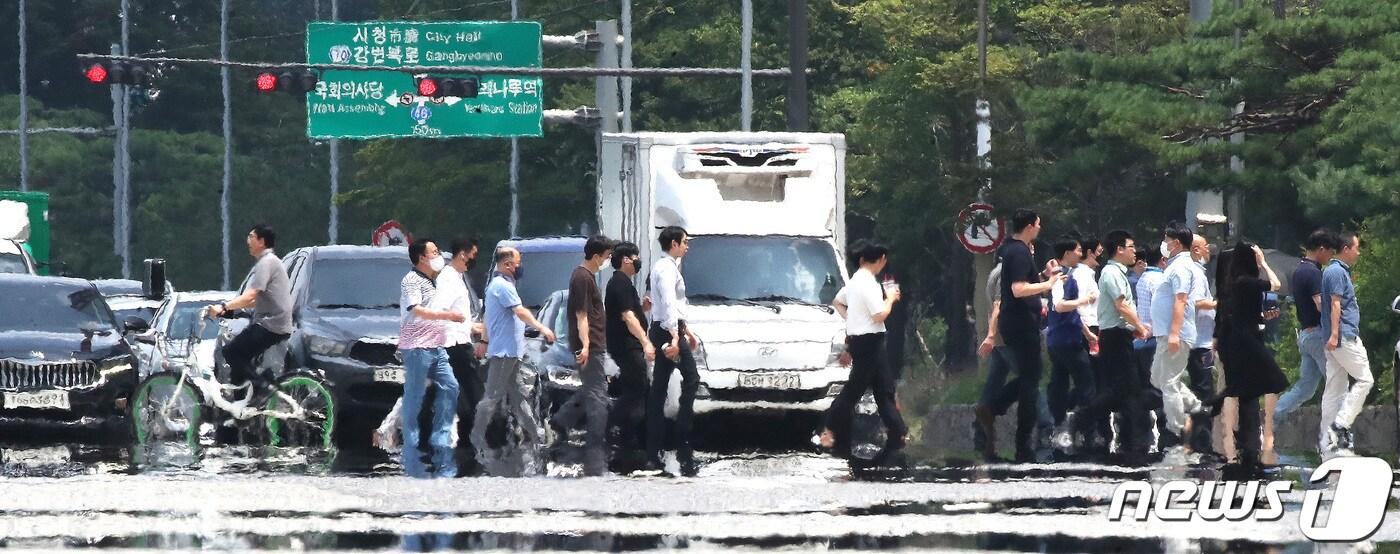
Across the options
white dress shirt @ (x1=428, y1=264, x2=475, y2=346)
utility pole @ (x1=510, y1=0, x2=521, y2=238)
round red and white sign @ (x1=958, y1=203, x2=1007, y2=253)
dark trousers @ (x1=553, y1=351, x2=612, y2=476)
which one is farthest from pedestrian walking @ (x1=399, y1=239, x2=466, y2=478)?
utility pole @ (x1=510, y1=0, x2=521, y2=238)

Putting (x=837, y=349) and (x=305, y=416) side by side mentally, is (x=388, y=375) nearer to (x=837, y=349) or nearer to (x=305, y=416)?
(x=305, y=416)

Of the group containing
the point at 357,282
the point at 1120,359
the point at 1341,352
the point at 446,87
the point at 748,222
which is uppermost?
the point at 446,87

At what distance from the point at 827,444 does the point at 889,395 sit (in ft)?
2.28

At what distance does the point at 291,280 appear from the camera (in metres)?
23.8

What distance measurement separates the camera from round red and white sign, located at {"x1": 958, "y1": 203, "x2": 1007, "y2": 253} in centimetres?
3025

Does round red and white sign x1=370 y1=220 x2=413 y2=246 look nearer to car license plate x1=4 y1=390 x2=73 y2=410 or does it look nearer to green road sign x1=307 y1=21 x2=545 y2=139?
green road sign x1=307 y1=21 x2=545 y2=139

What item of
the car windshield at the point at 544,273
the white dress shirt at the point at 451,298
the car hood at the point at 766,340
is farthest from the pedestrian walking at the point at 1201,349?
the car windshield at the point at 544,273

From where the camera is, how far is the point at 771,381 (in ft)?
71.4

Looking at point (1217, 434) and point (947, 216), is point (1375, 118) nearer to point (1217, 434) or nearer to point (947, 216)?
point (1217, 434)

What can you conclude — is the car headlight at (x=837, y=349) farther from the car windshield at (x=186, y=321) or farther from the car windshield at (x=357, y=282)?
the car windshield at (x=186, y=321)

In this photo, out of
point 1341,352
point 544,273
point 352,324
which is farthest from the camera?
point 544,273

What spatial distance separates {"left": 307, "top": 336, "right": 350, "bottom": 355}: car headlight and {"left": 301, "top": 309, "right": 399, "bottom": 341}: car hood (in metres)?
0.04

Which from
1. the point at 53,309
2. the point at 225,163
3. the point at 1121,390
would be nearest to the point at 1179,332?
the point at 1121,390

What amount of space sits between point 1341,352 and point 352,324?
7.40 m
